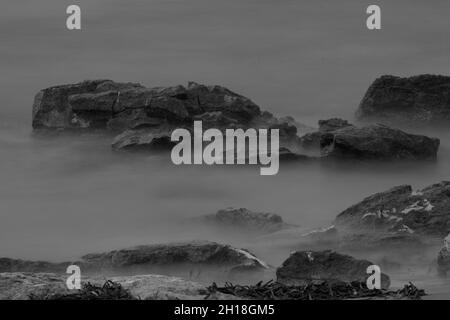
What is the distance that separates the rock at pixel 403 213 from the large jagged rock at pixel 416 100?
1076cm

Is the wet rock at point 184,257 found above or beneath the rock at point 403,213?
beneath

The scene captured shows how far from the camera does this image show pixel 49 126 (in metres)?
40.6

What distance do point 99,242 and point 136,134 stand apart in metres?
7.77

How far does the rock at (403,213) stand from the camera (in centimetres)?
2759

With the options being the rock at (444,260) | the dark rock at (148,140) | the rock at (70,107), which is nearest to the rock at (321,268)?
the rock at (444,260)

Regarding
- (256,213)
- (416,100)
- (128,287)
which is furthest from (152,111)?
(128,287)

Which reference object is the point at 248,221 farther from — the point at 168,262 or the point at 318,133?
the point at 318,133

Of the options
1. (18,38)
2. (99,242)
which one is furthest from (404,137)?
(18,38)

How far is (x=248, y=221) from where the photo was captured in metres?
29.8

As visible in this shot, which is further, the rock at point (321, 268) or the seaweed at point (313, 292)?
the rock at point (321, 268)

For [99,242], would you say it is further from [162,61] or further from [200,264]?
[162,61]

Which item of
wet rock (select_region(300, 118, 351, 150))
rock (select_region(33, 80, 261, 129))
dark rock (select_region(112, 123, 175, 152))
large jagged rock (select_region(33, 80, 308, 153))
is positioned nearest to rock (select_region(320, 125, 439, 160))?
wet rock (select_region(300, 118, 351, 150))

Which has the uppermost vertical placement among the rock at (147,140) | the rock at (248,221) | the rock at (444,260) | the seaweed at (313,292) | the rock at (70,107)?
the rock at (70,107)

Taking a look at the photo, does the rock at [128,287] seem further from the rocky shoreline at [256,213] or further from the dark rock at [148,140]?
the dark rock at [148,140]
